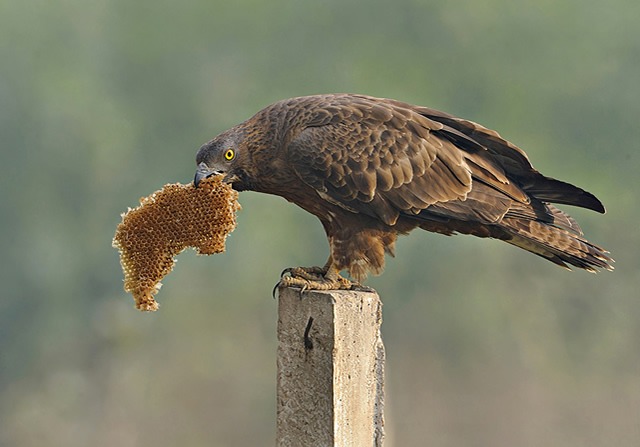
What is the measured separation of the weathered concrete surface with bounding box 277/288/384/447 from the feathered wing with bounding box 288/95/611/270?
786mm

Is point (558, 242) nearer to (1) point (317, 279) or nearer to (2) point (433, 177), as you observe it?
(2) point (433, 177)

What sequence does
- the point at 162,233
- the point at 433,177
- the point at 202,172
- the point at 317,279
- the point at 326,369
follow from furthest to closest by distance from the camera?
the point at 433,177 < the point at 202,172 < the point at 317,279 < the point at 162,233 < the point at 326,369

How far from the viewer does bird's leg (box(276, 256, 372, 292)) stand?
3.63 meters

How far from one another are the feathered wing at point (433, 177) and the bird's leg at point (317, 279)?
353mm

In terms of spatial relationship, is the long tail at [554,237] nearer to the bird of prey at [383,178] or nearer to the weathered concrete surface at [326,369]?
the bird of prey at [383,178]

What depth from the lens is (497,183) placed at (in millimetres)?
4273

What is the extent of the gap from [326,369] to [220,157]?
1.45 metres

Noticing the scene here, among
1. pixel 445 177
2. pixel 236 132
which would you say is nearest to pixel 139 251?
pixel 236 132

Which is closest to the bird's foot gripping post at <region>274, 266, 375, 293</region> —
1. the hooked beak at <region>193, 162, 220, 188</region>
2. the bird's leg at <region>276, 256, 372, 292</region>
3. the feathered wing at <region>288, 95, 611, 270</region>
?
the bird's leg at <region>276, 256, 372, 292</region>

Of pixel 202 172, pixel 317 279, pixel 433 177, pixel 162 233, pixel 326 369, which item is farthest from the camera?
pixel 433 177

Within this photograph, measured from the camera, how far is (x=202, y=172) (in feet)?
13.4

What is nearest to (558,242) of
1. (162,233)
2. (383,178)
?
(383,178)

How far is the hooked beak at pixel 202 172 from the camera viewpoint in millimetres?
3974

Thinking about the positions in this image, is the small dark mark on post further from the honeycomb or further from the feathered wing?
the feathered wing
